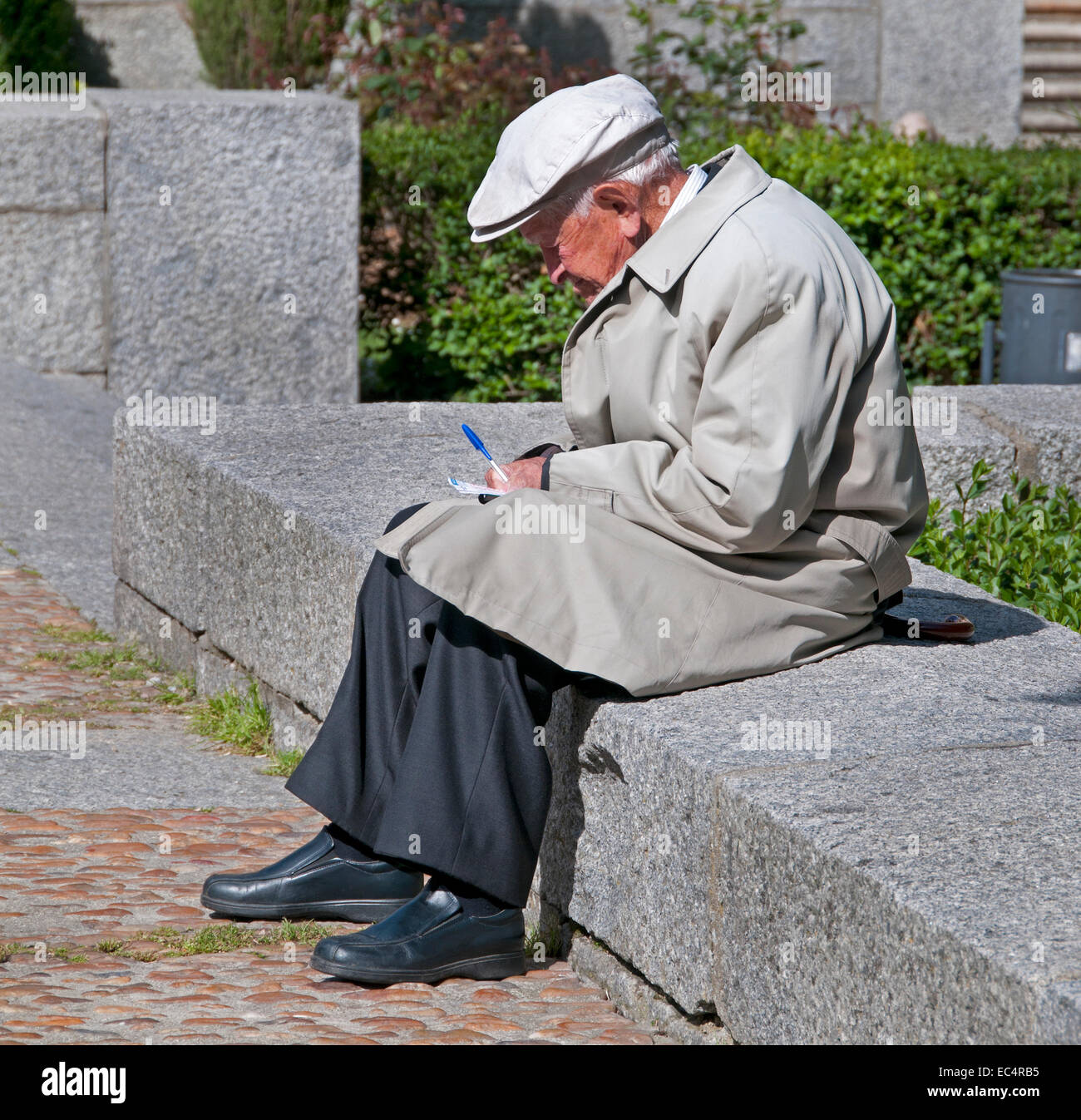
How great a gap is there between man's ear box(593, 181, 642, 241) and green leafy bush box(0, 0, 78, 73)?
429 inches

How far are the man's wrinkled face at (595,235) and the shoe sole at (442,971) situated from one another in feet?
3.79

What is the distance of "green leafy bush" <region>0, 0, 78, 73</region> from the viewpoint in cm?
1255

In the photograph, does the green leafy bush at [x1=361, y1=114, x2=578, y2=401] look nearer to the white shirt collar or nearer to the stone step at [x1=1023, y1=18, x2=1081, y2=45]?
the white shirt collar

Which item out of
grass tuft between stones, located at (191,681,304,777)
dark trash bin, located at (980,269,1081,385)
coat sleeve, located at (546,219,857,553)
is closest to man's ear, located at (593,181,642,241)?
coat sleeve, located at (546,219,857,553)

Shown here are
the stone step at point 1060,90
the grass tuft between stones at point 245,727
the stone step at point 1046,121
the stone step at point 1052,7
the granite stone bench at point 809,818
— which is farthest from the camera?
the stone step at point 1046,121

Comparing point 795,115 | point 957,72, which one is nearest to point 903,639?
point 795,115

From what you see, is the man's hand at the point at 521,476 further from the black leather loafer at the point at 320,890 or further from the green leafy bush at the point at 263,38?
the green leafy bush at the point at 263,38

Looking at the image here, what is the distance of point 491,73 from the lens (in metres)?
9.02

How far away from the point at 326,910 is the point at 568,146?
140 cm

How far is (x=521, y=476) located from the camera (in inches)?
111

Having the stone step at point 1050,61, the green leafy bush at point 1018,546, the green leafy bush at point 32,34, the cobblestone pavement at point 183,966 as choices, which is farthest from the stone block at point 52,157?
the stone step at point 1050,61

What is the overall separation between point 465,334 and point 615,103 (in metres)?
4.95

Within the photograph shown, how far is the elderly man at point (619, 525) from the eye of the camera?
2545 mm
